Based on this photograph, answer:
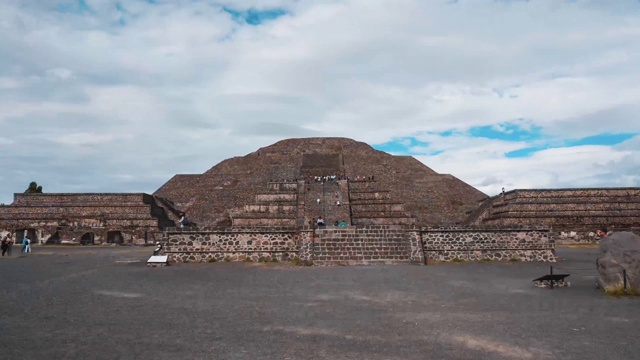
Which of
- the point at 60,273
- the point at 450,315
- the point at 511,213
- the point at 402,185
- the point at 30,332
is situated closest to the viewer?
the point at 30,332

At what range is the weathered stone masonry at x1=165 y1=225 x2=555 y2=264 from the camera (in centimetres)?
1655

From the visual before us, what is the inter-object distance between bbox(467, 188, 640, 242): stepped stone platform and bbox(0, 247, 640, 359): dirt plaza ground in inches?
541

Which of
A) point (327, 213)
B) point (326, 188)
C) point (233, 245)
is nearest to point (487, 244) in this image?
point (233, 245)

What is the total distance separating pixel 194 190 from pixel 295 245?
23.2m

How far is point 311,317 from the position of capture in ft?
25.1

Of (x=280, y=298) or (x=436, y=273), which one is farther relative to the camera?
(x=436, y=273)

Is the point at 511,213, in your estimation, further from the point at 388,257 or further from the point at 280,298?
the point at 280,298

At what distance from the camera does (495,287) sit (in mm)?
10914

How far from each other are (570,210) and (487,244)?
12951 mm

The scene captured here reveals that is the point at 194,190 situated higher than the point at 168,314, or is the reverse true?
the point at 194,190

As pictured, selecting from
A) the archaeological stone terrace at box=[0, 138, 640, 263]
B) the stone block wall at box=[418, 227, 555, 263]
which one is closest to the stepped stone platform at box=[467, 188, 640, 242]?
the archaeological stone terrace at box=[0, 138, 640, 263]

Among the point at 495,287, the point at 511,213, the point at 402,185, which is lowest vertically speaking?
the point at 495,287

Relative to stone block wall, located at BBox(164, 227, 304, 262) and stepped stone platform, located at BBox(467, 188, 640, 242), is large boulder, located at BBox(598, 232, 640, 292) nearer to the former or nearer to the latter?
stone block wall, located at BBox(164, 227, 304, 262)

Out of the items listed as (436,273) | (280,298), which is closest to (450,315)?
(280,298)
